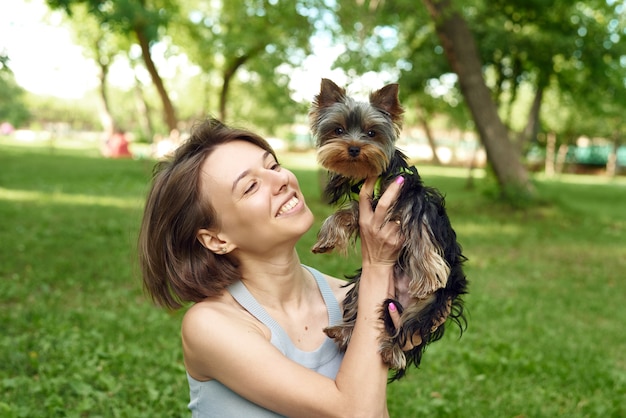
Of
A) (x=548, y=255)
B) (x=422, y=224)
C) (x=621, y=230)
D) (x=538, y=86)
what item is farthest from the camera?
(x=538, y=86)

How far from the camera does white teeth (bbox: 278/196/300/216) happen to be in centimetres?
239

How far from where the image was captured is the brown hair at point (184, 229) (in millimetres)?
2449

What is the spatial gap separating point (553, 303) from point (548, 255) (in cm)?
333

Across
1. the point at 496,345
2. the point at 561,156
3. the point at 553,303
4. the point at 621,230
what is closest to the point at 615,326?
the point at 553,303

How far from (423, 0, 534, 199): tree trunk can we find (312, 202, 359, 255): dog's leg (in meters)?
13.1

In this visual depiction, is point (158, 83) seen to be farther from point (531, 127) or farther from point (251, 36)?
point (531, 127)

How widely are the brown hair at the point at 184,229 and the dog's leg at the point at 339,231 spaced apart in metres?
0.41

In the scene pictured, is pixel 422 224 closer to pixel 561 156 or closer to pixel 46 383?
pixel 46 383

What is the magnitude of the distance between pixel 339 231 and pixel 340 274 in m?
6.13

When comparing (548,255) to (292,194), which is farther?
(548,255)

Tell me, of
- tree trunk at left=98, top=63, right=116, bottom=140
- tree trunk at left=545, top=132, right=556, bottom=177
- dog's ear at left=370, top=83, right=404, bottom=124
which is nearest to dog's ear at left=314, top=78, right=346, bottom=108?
dog's ear at left=370, top=83, right=404, bottom=124

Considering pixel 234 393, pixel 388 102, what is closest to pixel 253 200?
pixel 234 393

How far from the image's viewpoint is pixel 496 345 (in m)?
6.39

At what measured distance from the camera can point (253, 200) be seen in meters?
2.37
